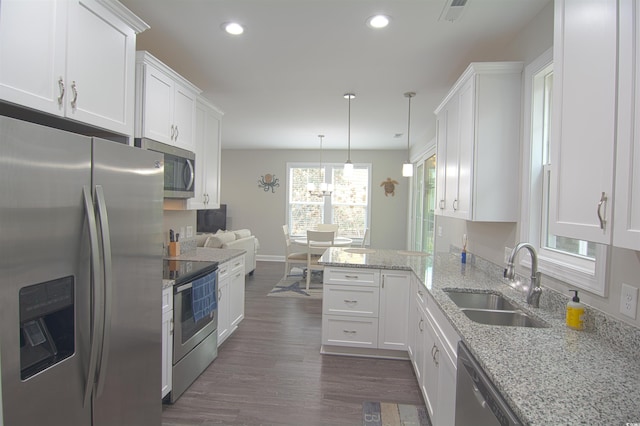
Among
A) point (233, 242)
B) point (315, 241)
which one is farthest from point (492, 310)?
point (233, 242)

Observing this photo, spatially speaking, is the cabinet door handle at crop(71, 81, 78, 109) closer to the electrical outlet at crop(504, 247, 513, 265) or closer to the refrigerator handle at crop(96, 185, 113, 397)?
the refrigerator handle at crop(96, 185, 113, 397)

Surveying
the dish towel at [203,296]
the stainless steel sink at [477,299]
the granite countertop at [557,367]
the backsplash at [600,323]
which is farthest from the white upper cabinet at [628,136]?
the dish towel at [203,296]

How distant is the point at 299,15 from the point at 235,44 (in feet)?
2.24

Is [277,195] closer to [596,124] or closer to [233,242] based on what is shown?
[233,242]

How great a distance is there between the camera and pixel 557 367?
1.15 meters

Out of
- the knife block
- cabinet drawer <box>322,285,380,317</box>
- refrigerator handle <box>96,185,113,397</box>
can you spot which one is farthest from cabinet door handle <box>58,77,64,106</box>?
cabinet drawer <box>322,285,380,317</box>

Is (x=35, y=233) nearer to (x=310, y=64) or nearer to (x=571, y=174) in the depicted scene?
(x=571, y=174)

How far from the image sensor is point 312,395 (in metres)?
2.46

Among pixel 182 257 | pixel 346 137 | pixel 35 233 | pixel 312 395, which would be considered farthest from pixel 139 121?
pixel 346 137

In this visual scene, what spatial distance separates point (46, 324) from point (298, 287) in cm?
440

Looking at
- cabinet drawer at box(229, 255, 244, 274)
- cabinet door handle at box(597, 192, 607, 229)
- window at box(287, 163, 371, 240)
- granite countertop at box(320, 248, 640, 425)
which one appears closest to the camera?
granite countertop at box(320, 248, 640, 425)

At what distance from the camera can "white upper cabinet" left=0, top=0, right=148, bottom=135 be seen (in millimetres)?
1339

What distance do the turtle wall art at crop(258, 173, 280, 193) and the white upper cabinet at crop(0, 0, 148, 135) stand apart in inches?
236

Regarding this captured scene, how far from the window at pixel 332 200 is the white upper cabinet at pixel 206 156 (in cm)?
436
